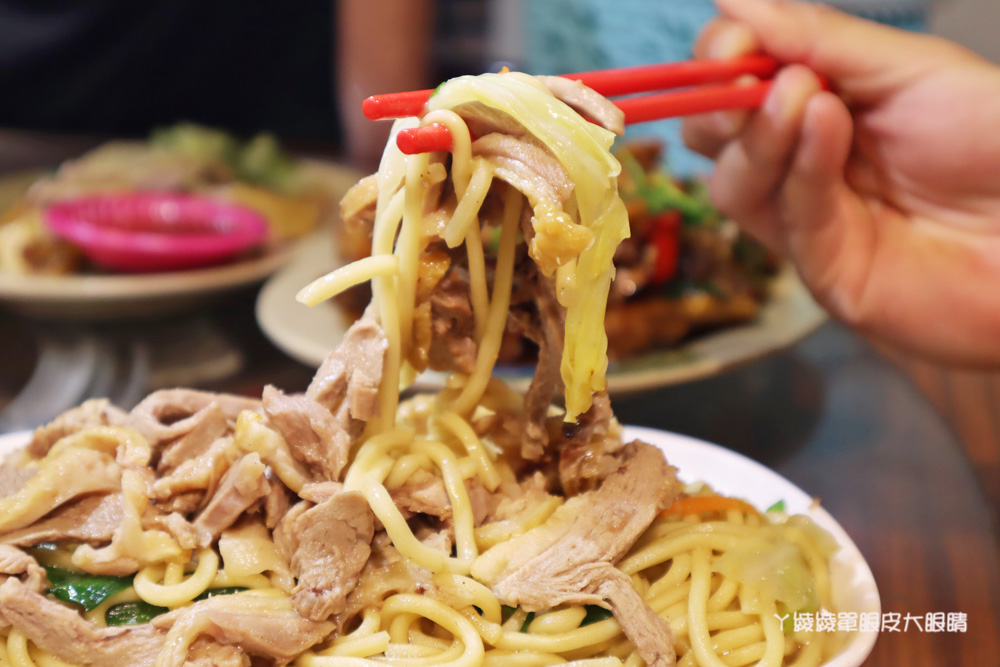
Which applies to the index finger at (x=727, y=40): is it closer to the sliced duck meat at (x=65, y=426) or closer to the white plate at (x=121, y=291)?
the white plate at (x=121, y=291)

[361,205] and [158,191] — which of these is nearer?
[361,205]

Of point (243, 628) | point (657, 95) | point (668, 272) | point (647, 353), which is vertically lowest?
point (647, 353)

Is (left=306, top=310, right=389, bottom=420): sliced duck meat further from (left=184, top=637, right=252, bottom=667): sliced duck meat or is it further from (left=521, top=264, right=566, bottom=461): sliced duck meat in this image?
(left=184, top=637, right=252, bottom=667): sliced duck meat

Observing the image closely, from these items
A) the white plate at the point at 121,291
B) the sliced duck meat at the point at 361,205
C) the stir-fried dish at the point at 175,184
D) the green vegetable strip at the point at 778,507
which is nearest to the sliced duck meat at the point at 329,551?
the sliced duck meat at the point at 361,205

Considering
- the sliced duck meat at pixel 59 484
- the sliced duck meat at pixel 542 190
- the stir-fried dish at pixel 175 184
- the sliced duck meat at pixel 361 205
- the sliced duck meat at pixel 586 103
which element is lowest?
the stir-fried dish at pixel 175 184

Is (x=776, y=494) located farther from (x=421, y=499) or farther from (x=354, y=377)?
(x=354, y=377)

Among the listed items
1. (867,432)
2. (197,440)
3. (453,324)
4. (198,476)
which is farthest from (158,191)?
(867,432)

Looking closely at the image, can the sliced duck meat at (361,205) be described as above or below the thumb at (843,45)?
below
